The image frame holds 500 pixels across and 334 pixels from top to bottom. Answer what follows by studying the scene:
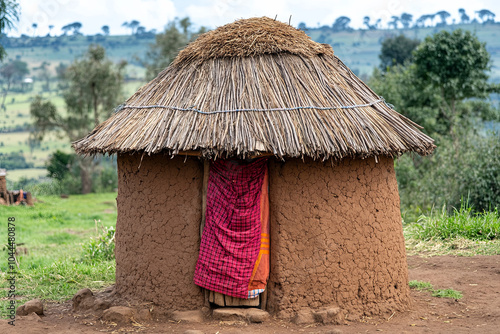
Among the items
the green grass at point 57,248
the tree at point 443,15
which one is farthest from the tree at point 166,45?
the tree at point 443,15

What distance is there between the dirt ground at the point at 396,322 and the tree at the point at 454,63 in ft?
32.5

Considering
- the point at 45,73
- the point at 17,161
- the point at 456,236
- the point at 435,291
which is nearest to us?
the point at 435,291

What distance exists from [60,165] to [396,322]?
20469 millimetres

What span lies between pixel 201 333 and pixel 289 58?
10.3ft

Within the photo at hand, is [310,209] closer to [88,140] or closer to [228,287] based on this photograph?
[228,287]

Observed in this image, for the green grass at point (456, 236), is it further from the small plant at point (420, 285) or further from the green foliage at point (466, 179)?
the small plant at point (420, 285)

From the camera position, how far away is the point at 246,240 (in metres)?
5.62

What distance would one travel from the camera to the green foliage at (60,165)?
75.7 feet

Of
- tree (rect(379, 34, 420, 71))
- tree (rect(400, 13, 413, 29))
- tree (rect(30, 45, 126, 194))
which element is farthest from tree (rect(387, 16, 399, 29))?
tree (rect(30, 45, 126, 194))

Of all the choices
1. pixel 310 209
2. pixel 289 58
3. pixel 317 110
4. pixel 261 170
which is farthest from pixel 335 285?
pixel 289 58

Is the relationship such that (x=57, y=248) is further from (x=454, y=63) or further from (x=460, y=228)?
(x=454, y=63)

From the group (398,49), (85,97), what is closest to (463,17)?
(398,49)

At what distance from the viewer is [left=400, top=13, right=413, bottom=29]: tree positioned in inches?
2643

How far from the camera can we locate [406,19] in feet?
223
